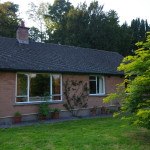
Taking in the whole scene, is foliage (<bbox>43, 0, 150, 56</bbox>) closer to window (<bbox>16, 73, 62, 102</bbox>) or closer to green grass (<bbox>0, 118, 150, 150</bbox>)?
window (<bbox>16, 73, 62, 102</bbox>)

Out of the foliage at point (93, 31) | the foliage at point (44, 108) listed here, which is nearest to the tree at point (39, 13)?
the foliage at point (93, 31)

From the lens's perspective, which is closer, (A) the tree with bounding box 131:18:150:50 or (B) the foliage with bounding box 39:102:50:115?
(B) the foliage with bounding box 39:102:50:115

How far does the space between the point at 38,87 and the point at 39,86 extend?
4.0 inches

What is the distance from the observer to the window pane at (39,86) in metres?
11.1

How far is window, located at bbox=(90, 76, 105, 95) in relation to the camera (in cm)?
1343

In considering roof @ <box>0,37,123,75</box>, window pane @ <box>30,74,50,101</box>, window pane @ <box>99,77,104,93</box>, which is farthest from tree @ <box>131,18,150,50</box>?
window pane @ <box>30,74,50,101</box>

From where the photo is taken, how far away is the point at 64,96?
11.9 meters

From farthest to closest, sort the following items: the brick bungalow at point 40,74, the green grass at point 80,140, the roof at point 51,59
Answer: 1. the roof at point 51,59
2. the brick bungalow at point 40,74
3. the green grass at point 80,140

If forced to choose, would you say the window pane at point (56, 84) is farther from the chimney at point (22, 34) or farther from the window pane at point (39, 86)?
the chimney at point (22, 34)

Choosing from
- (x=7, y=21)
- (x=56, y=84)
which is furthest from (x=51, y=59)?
(x=7, y=21)

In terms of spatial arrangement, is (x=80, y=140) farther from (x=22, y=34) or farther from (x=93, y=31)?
(x=93, y=31)

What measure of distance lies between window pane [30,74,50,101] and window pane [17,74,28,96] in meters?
0.43

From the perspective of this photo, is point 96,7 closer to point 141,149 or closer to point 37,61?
point 37,61

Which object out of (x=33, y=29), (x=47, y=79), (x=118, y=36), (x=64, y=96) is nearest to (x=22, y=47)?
(x=47, y=79)
